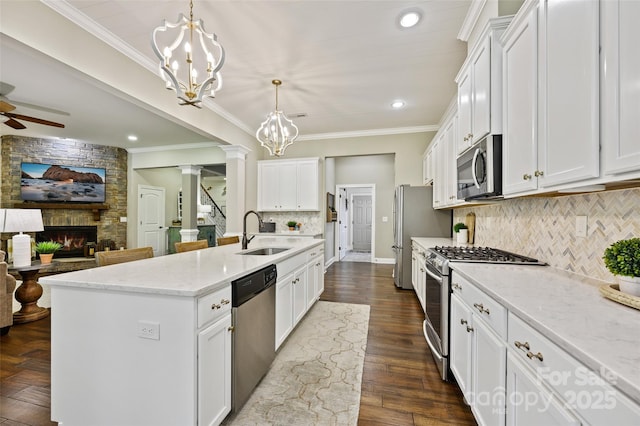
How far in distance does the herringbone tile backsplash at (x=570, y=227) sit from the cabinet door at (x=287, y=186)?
378 cm

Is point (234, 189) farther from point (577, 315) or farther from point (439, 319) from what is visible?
point (577, 315)

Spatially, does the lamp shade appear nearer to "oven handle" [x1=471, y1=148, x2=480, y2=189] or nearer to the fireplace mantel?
the fireplace mantel

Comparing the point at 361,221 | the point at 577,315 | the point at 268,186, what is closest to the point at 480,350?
the point at 577,315

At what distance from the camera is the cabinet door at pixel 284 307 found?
2297 mm

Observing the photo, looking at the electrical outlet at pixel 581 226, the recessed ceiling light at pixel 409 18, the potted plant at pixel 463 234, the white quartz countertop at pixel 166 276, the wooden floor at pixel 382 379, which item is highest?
the recessed ceiling light at pixel 409 18

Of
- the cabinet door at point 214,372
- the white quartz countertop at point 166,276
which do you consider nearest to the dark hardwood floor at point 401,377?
the cabinet door at point 214,372

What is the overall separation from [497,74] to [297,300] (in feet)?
8.29

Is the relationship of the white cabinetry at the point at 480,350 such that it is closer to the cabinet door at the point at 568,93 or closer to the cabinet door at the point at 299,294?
the cabinet door at the point at 568,93

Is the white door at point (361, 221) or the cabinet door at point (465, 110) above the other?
the cabinet door at point (465, 110)

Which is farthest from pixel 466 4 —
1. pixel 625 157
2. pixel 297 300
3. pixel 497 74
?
pixel 297 300

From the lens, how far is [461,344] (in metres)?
1.77

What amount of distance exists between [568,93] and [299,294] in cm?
253

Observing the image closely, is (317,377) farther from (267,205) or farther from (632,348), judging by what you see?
(267,205)

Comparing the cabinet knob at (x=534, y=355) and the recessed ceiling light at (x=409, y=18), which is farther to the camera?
the recessed ceiling light at (x=409, y=18)
